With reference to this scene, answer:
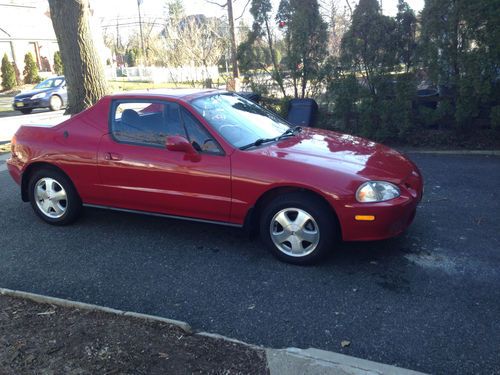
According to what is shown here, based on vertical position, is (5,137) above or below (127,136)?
below

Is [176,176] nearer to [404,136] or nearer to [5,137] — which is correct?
[404,136]

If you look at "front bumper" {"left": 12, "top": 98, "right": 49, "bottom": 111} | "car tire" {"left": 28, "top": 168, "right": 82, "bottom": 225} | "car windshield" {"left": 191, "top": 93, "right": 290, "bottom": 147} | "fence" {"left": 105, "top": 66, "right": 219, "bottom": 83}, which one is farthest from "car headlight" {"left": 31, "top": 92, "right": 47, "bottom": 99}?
"car windshield" {"left": 191, "top": 93, "right": 290, "bottom": 147}

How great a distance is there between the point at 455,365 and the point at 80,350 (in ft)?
7.68

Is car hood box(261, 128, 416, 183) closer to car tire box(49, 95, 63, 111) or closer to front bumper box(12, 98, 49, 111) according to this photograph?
front bumper box(12, 98, 49, 111)

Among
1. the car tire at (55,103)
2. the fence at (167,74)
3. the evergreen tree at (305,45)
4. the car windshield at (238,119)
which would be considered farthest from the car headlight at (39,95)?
the car windshield at (238,119)

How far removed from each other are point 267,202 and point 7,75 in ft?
106

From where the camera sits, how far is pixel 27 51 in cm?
3597

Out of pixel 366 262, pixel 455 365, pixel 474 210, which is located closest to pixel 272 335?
pixel 455 365

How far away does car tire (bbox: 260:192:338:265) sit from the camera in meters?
4.00

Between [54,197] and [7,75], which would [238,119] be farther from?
[7,75]

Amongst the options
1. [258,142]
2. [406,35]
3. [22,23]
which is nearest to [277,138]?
[258,142]

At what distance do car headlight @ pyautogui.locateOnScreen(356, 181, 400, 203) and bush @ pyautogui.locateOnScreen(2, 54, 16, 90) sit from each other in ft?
107

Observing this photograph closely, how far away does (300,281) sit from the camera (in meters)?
3.90

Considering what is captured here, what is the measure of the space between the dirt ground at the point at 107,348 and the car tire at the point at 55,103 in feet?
61.1
